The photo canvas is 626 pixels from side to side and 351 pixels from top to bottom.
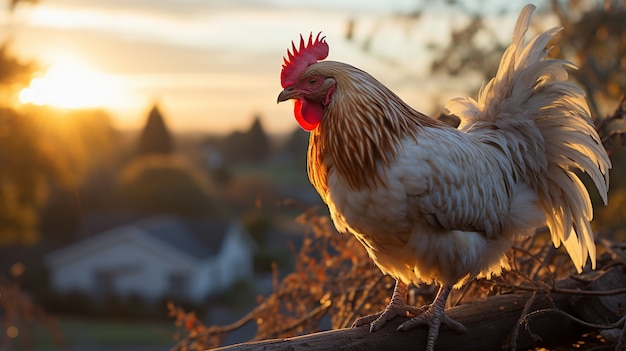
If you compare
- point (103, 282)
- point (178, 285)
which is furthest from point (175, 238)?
point (103, 282)

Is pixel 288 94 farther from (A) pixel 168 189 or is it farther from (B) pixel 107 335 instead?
(A) pixel 168 189

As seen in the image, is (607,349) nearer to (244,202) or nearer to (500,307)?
(500,307)

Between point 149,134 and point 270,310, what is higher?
point 149,134

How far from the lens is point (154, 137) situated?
46188mm

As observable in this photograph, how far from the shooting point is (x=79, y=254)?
3588cm

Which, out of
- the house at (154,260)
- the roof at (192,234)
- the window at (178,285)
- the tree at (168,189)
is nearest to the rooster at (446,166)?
the house at (154,260)

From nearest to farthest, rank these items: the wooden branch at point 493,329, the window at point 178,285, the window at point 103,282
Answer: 1. the wooden branch at point 493,329
2. the window at point 178,285
3. the window at point 103,282

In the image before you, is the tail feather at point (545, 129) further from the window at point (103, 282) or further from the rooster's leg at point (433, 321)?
the window at point (103, 282)

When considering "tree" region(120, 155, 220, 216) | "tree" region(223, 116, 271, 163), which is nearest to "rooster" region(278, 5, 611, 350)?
"tree" region(120, 155, 220, 216)

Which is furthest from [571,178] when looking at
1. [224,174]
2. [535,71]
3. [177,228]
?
[224,174]

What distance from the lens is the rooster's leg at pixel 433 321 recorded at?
131 inches

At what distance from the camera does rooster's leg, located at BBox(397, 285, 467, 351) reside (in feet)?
10.9

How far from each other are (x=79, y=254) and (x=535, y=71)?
114 ft

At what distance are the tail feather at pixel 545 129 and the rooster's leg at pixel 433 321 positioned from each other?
737 mm
